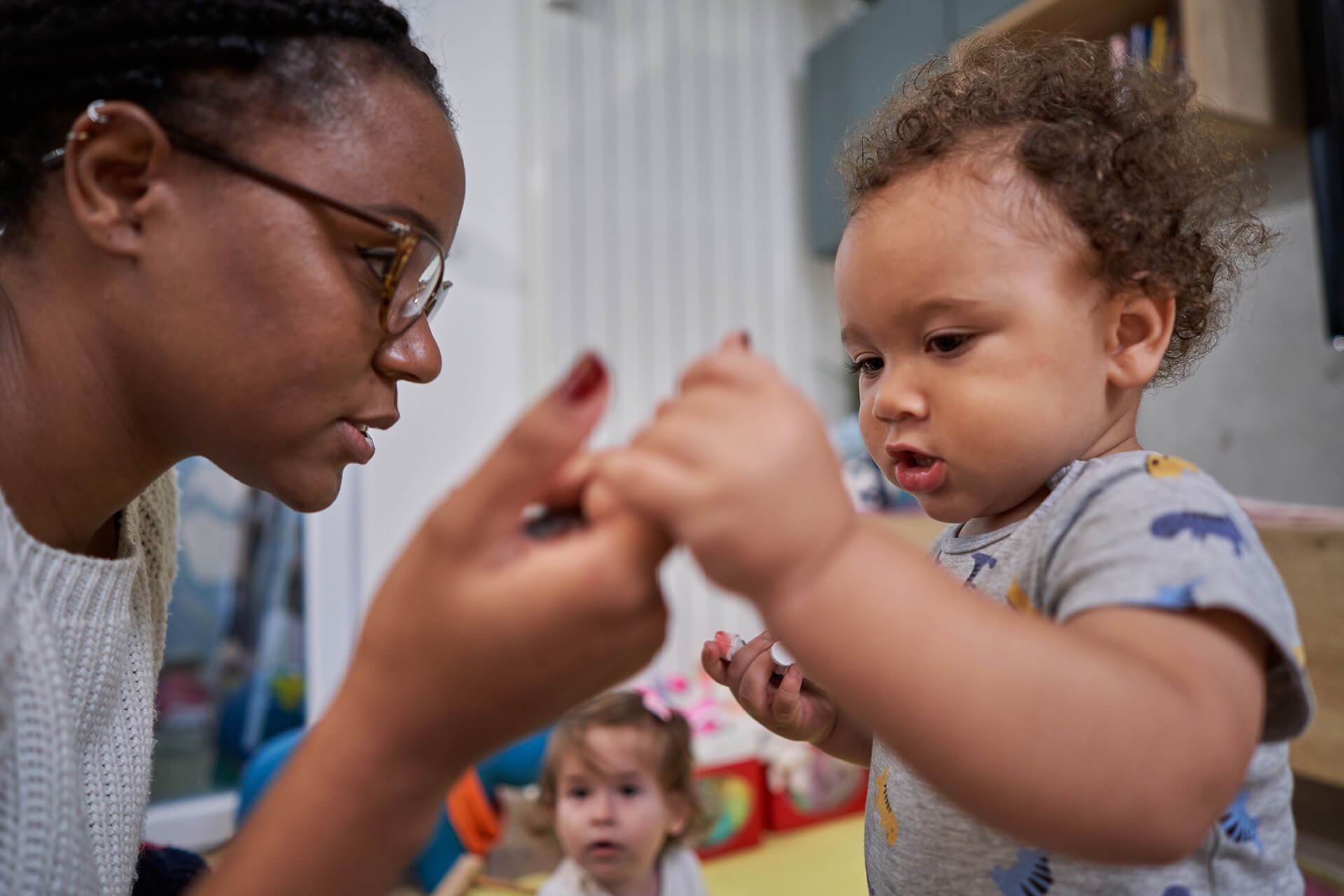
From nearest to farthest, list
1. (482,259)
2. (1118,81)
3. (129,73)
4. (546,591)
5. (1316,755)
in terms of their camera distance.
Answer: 1. (546,591)
2. (129,73)
3. (1118,81)
4. (1316,755)
5. (482,259)

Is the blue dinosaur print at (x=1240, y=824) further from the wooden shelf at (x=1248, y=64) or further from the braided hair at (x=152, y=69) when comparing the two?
the wooden shelf at (x=1248, y=64)

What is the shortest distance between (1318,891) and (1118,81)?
4.34ft

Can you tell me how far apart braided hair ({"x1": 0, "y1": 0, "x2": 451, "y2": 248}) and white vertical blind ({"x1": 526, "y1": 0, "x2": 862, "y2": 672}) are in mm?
2024

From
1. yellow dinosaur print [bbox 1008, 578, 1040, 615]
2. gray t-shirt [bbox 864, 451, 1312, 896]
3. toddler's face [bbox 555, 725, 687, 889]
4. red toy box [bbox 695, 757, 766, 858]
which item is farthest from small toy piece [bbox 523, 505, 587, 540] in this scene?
red toy box [bbox 695, 757, 766, 858]

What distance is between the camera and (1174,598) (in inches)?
16.4

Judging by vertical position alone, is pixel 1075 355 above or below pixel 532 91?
below

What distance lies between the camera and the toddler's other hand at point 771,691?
2.24ft

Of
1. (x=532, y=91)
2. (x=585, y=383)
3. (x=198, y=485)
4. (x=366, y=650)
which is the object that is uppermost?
(x=532, y=91)

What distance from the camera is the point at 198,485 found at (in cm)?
229

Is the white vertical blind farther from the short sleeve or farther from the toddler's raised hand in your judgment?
the toddler's raised hand

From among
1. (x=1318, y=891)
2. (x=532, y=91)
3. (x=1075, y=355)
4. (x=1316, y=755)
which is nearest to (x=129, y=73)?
(x=1075, y=355)

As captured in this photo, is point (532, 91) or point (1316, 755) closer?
point (1316, 755)

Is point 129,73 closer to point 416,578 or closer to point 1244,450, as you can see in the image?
point 416,578

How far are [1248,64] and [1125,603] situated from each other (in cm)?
182
